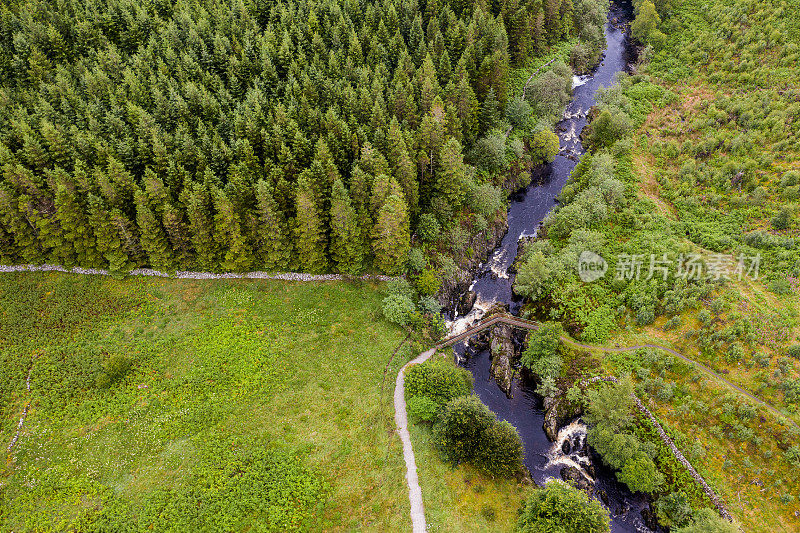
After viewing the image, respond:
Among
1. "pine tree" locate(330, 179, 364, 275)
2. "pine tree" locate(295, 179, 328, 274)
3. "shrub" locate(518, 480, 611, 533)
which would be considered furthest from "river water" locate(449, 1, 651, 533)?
"pine tree" locate(295, 179, 328, 274)

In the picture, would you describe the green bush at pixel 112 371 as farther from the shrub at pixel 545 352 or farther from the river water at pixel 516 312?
the shrub at pixel 545 352

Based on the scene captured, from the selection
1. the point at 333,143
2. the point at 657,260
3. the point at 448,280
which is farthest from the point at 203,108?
the point at 657,260

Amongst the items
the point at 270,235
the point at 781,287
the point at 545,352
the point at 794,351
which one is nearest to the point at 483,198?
the point at 545,352

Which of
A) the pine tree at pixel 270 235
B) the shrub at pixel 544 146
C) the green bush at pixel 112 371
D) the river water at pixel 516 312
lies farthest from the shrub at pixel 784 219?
the green bush at pixel 112 371

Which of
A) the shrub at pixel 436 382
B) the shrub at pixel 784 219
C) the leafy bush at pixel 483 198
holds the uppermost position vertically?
the shrub at pixel 784 219

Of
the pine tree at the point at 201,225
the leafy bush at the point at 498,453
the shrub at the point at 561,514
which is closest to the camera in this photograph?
the shrub at the point at 561,514

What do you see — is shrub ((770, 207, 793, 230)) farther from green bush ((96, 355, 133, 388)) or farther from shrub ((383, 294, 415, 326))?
green bush ((96, 355, 133, 388))
